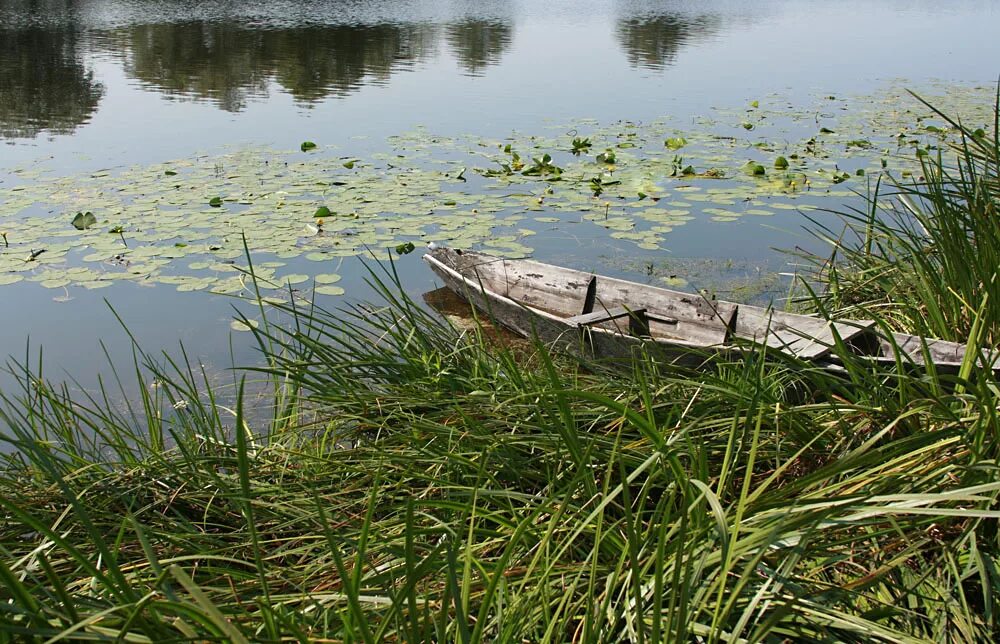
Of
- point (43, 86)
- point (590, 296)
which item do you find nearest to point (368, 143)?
point (590, 296)

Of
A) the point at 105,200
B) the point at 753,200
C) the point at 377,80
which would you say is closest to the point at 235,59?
the point at 377,80

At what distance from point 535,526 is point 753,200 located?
692cm

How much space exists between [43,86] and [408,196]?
352 inches

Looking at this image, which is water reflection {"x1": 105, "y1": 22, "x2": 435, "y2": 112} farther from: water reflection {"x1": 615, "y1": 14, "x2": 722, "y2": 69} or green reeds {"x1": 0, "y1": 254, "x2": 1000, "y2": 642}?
green reeds {"x1": 0, "y1": 254, "x2": 1000, "y2": 642}

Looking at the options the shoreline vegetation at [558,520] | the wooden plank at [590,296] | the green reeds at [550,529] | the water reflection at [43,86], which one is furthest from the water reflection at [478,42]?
the green reeds at [550,529]

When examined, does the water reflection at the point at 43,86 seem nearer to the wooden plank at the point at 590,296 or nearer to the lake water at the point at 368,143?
the lake water at the point at 368,143

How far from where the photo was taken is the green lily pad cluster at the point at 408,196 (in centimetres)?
650

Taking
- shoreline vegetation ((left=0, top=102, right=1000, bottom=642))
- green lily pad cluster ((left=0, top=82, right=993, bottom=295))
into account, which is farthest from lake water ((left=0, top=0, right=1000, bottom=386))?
shoreline vegetation ((left=0, top=102, right=1000, bottom=642))

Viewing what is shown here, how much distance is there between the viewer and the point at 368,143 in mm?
10219

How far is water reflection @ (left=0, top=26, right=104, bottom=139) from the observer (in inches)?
451

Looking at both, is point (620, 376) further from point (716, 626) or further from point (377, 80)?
point (377, 80)

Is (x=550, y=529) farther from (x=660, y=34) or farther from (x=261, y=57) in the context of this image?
(x=660, y=34)

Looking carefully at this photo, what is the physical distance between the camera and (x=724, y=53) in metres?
19.6

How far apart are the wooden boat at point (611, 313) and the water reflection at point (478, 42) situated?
36.6ft
